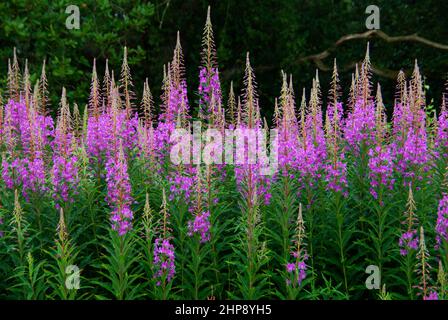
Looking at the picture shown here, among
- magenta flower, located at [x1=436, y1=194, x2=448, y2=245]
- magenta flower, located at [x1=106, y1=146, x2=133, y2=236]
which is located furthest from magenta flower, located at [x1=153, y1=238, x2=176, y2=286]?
magenta flower, located at [x1=436, y1=194, x2=448, y2=245]

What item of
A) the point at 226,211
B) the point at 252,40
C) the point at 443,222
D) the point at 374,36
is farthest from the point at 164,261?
the point at 374,36

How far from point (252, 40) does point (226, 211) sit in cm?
1163

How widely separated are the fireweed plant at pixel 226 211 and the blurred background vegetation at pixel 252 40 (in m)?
7.56

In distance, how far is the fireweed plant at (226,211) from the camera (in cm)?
578

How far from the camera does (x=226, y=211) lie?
21.5ft

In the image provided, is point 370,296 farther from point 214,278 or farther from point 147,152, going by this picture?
point 147,152

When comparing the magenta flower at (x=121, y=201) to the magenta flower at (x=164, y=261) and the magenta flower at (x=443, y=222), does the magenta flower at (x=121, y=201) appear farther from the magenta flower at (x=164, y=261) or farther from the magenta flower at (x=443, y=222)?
the magenta flower at (x=443, y=222)

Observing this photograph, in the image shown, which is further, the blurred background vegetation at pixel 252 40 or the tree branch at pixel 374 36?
the tree branch at pixel 374 36

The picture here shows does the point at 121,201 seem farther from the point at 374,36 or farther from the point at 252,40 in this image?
the point at 374,36

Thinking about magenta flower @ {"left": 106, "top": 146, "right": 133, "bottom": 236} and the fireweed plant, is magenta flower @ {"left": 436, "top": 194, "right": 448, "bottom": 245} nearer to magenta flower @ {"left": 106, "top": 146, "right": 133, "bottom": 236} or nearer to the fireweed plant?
the fireweed plant

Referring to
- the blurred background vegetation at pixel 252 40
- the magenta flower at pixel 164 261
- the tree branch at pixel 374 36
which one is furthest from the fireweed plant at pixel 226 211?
the tree branch at pixel 374 36

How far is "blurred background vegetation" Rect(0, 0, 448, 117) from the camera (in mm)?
A: 14508

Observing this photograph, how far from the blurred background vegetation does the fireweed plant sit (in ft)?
24.8

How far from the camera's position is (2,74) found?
13.8 meters
